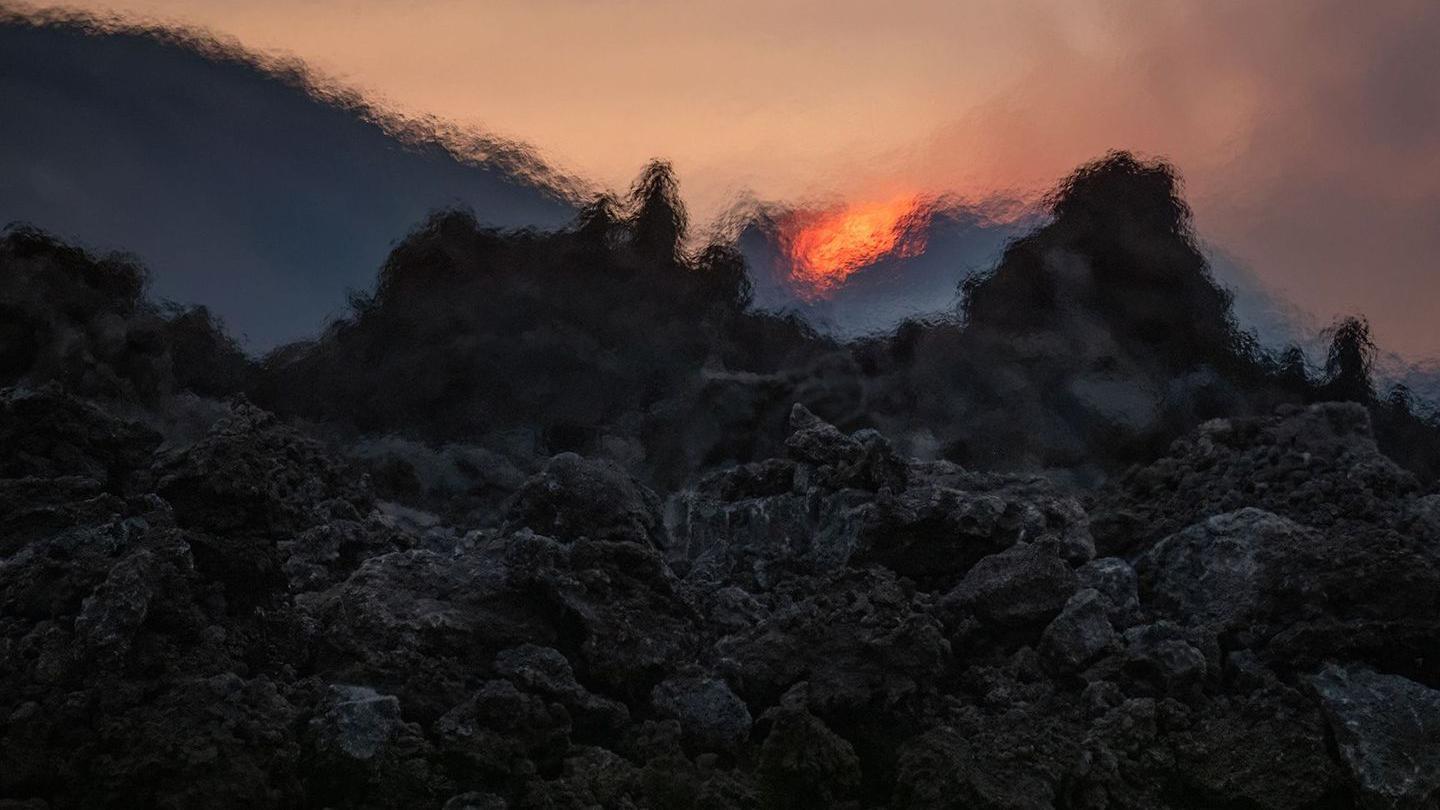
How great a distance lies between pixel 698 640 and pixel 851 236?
708 centimetres

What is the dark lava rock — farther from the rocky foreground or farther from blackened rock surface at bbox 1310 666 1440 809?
blackened rock surface at bbox 1310 666 1440 809

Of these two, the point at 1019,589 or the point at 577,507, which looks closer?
the point at 1019,589

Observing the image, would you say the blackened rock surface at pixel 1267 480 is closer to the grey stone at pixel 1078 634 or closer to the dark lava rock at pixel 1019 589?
the dark lava rock at pixel 1019 589

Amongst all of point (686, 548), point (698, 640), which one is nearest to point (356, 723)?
point (698, 640)

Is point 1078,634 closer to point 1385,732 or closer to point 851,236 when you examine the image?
point 1385,732

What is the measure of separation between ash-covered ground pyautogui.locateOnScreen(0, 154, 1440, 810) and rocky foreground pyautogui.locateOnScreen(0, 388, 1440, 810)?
3 centimetres

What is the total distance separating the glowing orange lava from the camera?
16.7 m

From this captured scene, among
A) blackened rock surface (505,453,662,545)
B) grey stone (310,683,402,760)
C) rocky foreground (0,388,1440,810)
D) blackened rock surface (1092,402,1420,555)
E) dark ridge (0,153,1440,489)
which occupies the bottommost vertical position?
grey stone (310,683,402,760)

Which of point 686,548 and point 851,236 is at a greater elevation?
point 851,236

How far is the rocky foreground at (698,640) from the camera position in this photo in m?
9.23

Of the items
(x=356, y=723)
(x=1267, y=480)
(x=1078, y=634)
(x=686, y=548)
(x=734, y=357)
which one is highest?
(x=734, y=357)

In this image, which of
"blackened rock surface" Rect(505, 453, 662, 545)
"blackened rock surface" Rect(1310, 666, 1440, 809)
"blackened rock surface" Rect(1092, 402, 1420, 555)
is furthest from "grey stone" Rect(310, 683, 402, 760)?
"blackened rock surface" Rect(1092, 402, 1420, 555)

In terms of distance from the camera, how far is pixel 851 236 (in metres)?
16.9

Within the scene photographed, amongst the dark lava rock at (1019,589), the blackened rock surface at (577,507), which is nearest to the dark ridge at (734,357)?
the blackened rock surface at (577,507)
